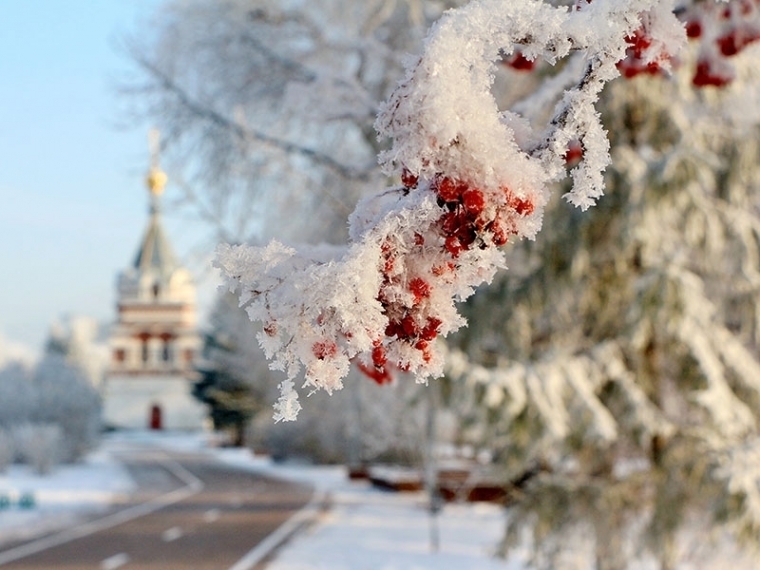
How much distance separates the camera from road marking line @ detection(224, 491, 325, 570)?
537 inches

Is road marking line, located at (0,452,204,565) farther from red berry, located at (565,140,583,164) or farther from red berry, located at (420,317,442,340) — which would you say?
red berry, located at (420,317,442,340)

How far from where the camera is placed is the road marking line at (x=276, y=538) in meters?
13.6

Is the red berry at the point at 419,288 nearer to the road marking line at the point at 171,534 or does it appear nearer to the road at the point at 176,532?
the road at the point at 176,532

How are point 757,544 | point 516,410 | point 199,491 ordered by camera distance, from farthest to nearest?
point 199,491
point 516,410
point 757,544

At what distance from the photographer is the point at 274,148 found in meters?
8.53

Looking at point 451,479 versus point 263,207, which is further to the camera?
point 451,479

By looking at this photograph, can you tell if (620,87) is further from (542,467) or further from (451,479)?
(451,479)

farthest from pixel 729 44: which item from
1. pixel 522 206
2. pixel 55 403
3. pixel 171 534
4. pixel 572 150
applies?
pixel 55 403

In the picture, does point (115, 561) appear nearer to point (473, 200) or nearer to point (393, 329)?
point (393, 329)

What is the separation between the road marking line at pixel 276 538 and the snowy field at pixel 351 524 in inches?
8.3

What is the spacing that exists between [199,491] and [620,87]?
2197 centimetres

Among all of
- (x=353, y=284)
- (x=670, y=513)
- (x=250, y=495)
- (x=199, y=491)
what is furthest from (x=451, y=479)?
(x=353, y=284)

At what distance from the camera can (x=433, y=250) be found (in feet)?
5.24

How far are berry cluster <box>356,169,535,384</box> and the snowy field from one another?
6740mm
